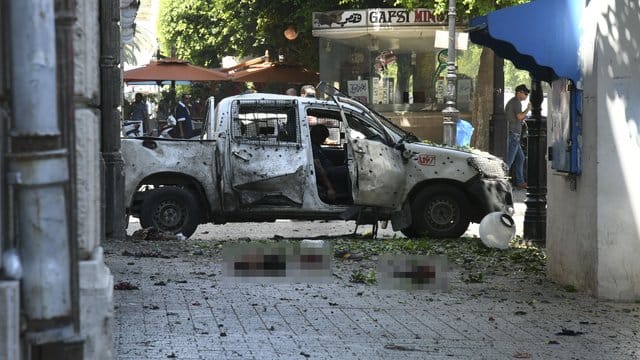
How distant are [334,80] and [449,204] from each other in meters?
14.2

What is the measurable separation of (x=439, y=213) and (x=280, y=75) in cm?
1892

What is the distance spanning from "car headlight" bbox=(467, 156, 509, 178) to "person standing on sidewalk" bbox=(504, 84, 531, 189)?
857cm

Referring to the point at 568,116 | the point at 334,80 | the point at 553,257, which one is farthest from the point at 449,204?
the point at 334,80

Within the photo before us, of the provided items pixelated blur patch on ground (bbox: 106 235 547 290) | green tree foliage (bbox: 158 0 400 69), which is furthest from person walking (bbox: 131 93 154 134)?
pixelated blur patch on ground (bbox: 106 235 547 290)

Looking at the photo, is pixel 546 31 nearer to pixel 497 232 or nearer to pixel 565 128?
pixel 565 128

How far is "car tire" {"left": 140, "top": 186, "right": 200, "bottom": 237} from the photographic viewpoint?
44.8ft

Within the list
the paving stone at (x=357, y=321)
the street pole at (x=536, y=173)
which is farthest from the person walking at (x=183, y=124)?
the paving stone at (x=357, y=321)

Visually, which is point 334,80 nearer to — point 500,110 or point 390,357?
point 500,110

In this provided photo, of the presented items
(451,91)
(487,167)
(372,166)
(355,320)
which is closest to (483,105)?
(451,91)

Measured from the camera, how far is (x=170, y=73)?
31.9 m

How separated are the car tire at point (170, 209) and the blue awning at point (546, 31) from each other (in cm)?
517

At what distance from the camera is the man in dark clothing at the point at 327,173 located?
13992 mm

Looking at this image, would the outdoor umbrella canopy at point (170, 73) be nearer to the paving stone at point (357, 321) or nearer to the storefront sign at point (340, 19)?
the storefront sign at point (340, 19)

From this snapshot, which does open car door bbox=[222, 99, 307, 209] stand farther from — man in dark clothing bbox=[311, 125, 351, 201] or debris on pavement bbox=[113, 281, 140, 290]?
debris on pavement bbox=[113, 281, 140, 290]
